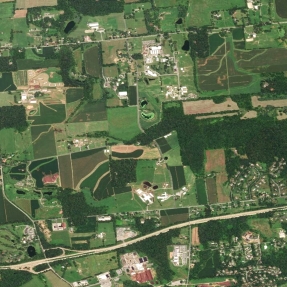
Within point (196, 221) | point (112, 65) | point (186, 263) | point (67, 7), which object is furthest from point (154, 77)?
point (186, 263)

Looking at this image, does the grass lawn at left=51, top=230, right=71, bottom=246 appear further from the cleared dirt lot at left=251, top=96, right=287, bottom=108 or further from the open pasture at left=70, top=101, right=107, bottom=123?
the cleared dirt lot at left=251, top=96, right=287, bottom=108

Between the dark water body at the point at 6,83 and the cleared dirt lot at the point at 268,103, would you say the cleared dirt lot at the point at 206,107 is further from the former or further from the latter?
the dark water body at the point at 6,83

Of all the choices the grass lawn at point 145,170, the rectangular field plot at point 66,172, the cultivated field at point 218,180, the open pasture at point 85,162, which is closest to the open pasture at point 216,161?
Answer: the cultivated field at point 218,180

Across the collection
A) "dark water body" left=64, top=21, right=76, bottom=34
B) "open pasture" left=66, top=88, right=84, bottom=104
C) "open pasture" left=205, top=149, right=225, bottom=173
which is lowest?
"open pasture" left=205, top=149, right=225, bottom=173

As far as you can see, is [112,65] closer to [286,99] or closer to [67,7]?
[67,7]

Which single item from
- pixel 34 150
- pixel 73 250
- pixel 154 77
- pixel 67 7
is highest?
pixel 67 7

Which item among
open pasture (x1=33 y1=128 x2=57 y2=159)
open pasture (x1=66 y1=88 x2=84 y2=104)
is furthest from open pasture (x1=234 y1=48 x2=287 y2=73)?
open pasture (x1=33 y1=128 x2=57 y2=159)
